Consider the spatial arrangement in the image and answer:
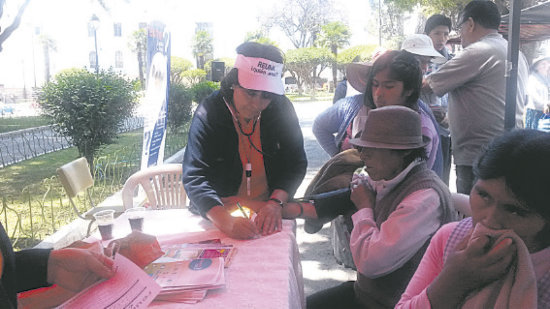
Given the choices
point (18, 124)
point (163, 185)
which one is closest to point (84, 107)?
point (163, 185)

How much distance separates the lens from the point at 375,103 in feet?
7.68

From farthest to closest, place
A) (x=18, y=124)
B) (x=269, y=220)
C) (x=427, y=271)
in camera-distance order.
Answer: (x=18, y=124) → (x=269, y=220) → (x=427, y=271)

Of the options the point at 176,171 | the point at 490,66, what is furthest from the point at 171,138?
the point at 490,66

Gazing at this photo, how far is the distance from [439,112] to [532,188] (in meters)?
2.93

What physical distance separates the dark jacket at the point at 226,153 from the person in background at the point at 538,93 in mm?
5556

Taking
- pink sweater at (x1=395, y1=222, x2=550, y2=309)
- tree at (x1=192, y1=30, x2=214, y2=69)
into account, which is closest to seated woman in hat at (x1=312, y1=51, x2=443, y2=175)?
pink sweater at (x1=395, y1=222, x2=550, y2=309)

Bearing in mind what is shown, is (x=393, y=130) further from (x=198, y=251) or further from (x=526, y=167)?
(x=198, y=251)

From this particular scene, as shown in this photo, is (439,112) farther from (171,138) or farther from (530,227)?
(171,138)

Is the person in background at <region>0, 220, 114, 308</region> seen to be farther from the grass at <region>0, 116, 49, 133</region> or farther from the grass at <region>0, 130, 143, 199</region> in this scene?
the grass at <region>0, 116, 49, 133</region>

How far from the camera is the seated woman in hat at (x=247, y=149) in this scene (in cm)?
201

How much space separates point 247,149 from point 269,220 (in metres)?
0.43

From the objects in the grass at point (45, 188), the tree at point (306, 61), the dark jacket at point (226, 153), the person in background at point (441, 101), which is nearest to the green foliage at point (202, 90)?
the grass at point (45, 188)

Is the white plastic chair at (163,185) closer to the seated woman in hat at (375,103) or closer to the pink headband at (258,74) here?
the seated woman in hat at (375,103)

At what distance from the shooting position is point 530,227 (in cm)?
108
